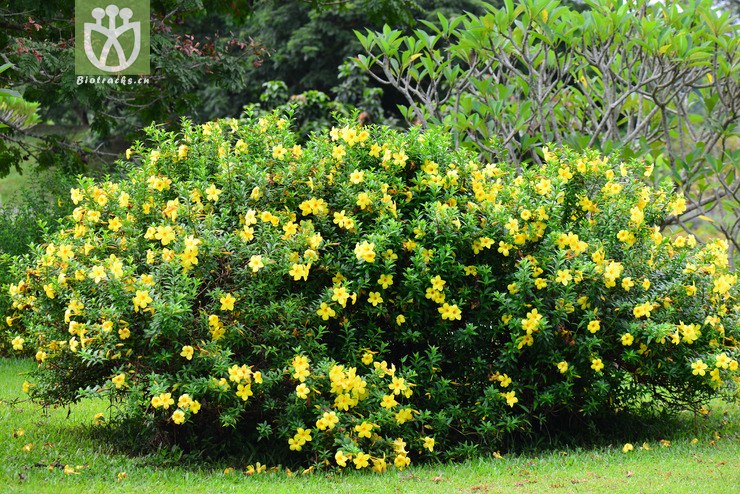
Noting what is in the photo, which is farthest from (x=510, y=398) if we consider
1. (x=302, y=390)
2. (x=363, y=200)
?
(x=363, y=200)

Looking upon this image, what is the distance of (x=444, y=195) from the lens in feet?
16.3

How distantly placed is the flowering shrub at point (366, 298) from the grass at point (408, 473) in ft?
0.70

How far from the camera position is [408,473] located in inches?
168

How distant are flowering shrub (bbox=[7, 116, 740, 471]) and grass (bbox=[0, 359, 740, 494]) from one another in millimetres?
213

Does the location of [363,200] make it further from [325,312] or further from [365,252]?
[325,312]

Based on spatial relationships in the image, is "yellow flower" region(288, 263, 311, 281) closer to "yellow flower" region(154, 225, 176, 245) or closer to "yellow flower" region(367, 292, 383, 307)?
"yellow flower" region(367, 292, 383, 307)

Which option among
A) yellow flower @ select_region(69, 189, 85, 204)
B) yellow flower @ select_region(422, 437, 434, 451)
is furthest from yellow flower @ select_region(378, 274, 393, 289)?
yellow flower @ select_region(69, 189, 85, 204)

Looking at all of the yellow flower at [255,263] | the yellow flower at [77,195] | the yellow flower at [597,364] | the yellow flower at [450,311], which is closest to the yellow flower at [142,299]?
the yellow flower at [255,263]

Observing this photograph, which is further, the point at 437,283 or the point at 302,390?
the point at 437,283

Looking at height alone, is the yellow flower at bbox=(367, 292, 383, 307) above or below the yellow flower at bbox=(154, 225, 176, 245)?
below

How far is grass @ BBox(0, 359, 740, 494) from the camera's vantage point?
3959 millimetres

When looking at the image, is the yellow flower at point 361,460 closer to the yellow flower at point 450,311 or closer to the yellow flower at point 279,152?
the yellow flower at point 450,311

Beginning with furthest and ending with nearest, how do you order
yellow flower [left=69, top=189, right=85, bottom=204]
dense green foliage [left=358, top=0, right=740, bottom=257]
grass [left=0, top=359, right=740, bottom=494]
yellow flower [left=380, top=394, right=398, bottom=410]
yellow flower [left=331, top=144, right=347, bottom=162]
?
dense green foliage [left=358, top=0, right=740, bottom=257] → yellow flower [left=69, top=189, right=85, bottom=204] → yellow flower [left=331, top=144, right=347, bottom=162] → yellow flower [left=380, top=394, right=398, bottom=410] → grass [left=0, top=359, right=740, bottom=494]

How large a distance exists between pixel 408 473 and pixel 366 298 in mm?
980
